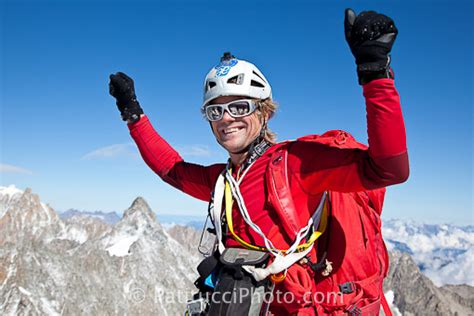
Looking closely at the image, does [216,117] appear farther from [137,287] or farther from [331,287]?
[137,287]

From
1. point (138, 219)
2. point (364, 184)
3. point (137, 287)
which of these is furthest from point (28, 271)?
point (364, 184)

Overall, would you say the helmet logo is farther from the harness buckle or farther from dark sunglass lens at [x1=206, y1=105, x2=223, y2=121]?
the harness buckle

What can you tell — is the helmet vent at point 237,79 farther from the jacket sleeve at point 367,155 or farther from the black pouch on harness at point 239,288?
the black pouch on harness at point 239,288

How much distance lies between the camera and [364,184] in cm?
430

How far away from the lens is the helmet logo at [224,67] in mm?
5660

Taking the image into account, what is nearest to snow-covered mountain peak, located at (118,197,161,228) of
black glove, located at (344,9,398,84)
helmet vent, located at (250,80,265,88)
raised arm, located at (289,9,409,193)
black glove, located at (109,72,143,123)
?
black glove, located at (109,72,143,123)

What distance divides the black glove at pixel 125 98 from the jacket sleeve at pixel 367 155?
3266 millimetres

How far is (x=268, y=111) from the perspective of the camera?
5934mm

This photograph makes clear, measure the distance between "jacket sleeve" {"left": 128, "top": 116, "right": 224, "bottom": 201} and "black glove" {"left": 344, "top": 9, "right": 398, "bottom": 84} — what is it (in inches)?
133

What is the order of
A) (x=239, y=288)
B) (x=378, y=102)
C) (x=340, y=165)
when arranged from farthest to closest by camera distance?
(x=239, y=288), (x=340, y=165), (x=378, y=102)

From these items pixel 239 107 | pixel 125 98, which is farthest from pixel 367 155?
pixel 125 98

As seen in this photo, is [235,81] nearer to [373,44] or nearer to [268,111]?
[268,111]

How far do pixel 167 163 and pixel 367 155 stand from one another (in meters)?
3.74

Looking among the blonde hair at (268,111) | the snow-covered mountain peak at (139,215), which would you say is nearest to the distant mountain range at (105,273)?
the snow-covered mountain peak at (139,215)
